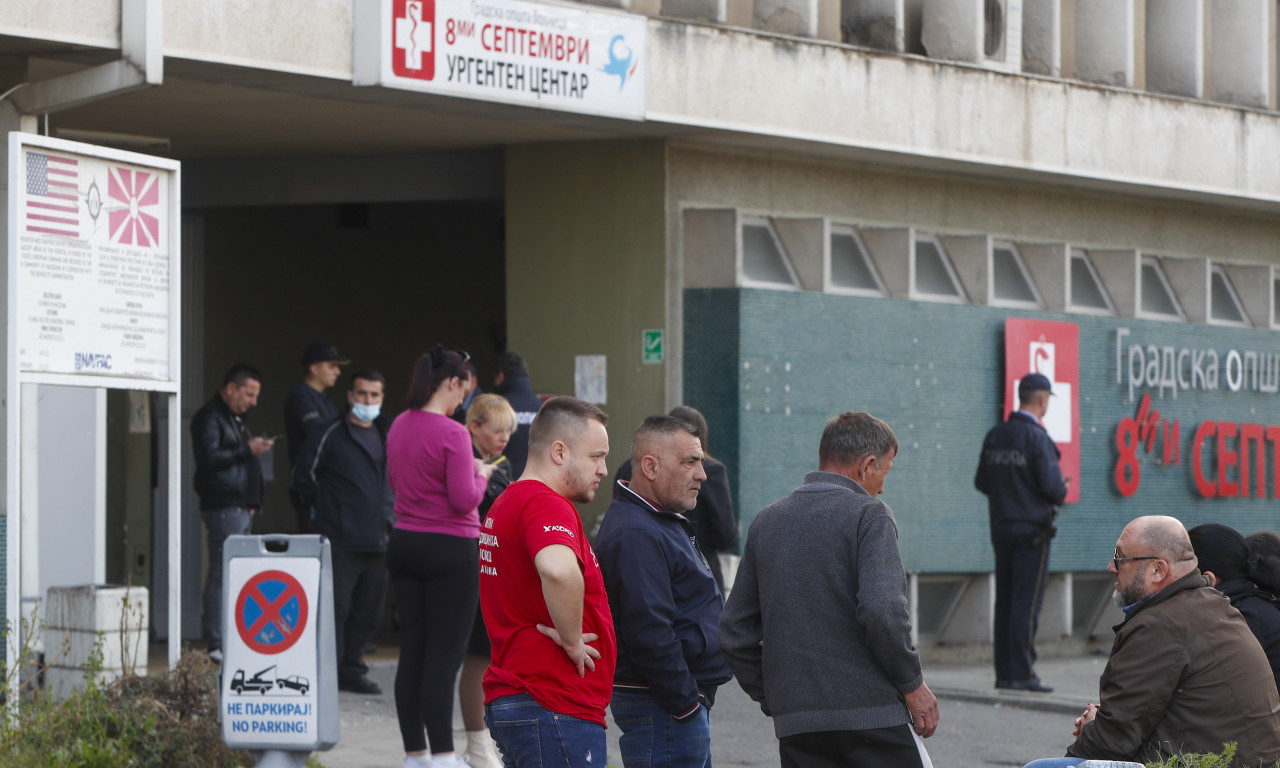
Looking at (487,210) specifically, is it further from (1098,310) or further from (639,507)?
(639,507)

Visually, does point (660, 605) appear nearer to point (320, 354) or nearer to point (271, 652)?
point (271, 652)

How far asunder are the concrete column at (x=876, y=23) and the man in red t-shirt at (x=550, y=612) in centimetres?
890

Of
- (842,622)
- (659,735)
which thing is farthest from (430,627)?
(842,622)

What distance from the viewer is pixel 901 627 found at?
5133 mm

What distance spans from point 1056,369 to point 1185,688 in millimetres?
9603

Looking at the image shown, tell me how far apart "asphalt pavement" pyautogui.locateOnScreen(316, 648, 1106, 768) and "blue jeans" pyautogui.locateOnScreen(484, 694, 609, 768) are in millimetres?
3694

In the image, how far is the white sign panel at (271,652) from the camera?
7.52 meters

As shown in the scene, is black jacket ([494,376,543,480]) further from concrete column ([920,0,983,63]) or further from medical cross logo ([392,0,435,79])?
concrete column ([920,0,983,63])

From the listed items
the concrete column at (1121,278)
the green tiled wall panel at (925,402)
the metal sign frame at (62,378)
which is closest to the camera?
the metal sign frame at (62,378)

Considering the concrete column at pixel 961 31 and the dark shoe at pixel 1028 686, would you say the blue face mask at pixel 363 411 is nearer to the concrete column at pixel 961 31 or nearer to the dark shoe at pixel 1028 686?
the dark shoe at pixel 1028 686

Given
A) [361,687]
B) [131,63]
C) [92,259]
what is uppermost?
[131,63]

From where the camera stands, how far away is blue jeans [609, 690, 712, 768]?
563 centimetres

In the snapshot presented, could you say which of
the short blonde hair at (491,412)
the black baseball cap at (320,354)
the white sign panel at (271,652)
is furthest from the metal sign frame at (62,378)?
the black baseball cap at (320,354)

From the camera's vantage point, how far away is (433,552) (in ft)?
26.5
